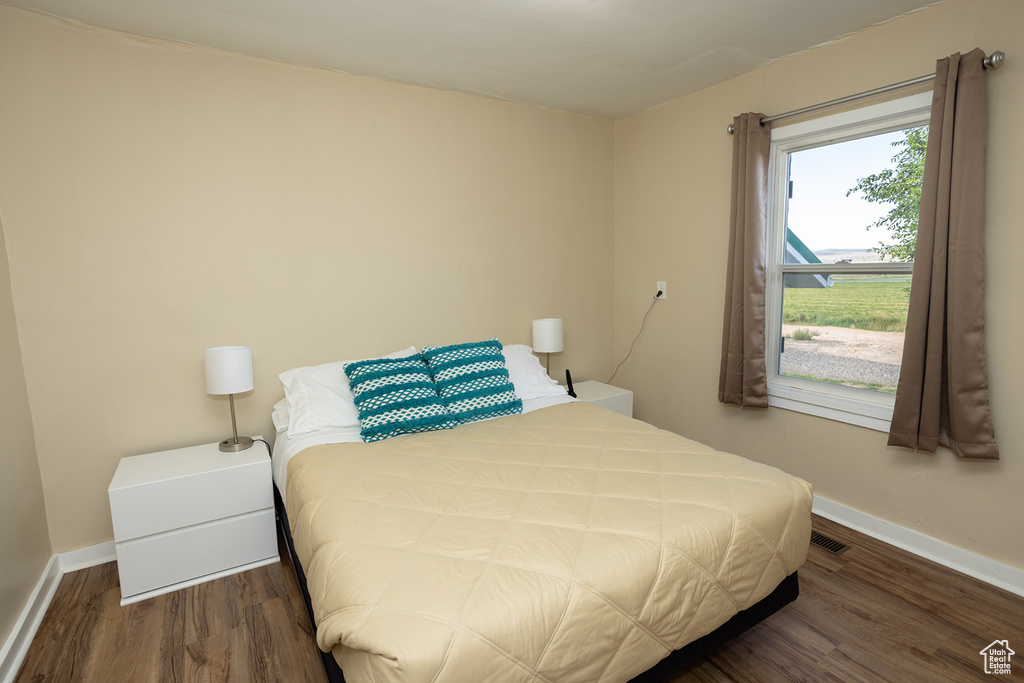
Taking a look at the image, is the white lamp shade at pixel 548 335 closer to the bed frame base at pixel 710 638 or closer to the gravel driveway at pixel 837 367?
the gravel driveway at pixel 837 367

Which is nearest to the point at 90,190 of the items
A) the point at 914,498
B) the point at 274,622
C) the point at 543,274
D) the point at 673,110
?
the point at 274,622

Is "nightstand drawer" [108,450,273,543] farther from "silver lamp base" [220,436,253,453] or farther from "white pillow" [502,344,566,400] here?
"white pillow" [502,344,566,400]

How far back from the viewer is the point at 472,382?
275cm

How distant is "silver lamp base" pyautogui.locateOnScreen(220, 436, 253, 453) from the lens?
2.44 metres

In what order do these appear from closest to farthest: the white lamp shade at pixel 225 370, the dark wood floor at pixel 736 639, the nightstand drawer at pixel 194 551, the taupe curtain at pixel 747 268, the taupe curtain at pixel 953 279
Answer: the dark wood floor at pixel 736 639 → the taupe curtain at pixel 953 279 → the nightstand drawer at pixel 194 551 → the white lamp shade at pixel 225 370 → the taupe curtain at pixel 747 268

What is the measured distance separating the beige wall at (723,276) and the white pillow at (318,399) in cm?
215

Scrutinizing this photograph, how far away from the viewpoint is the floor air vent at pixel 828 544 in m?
2.41

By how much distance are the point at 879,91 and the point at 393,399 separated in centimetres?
271

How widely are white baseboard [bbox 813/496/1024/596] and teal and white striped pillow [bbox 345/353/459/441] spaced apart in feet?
6.82

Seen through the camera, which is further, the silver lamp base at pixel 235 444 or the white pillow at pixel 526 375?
the white pillow at pixel 526 375

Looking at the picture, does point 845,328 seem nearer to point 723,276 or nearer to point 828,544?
point 723,276

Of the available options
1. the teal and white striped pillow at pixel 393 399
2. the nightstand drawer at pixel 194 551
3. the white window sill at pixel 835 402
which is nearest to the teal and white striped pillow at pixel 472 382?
the teal and white striped pillow at pixel 393 399

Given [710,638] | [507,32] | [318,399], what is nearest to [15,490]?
[318,399]

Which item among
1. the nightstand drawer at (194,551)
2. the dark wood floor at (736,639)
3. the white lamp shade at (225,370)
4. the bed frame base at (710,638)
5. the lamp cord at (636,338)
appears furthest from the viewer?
the lamp cord at (636,338)
